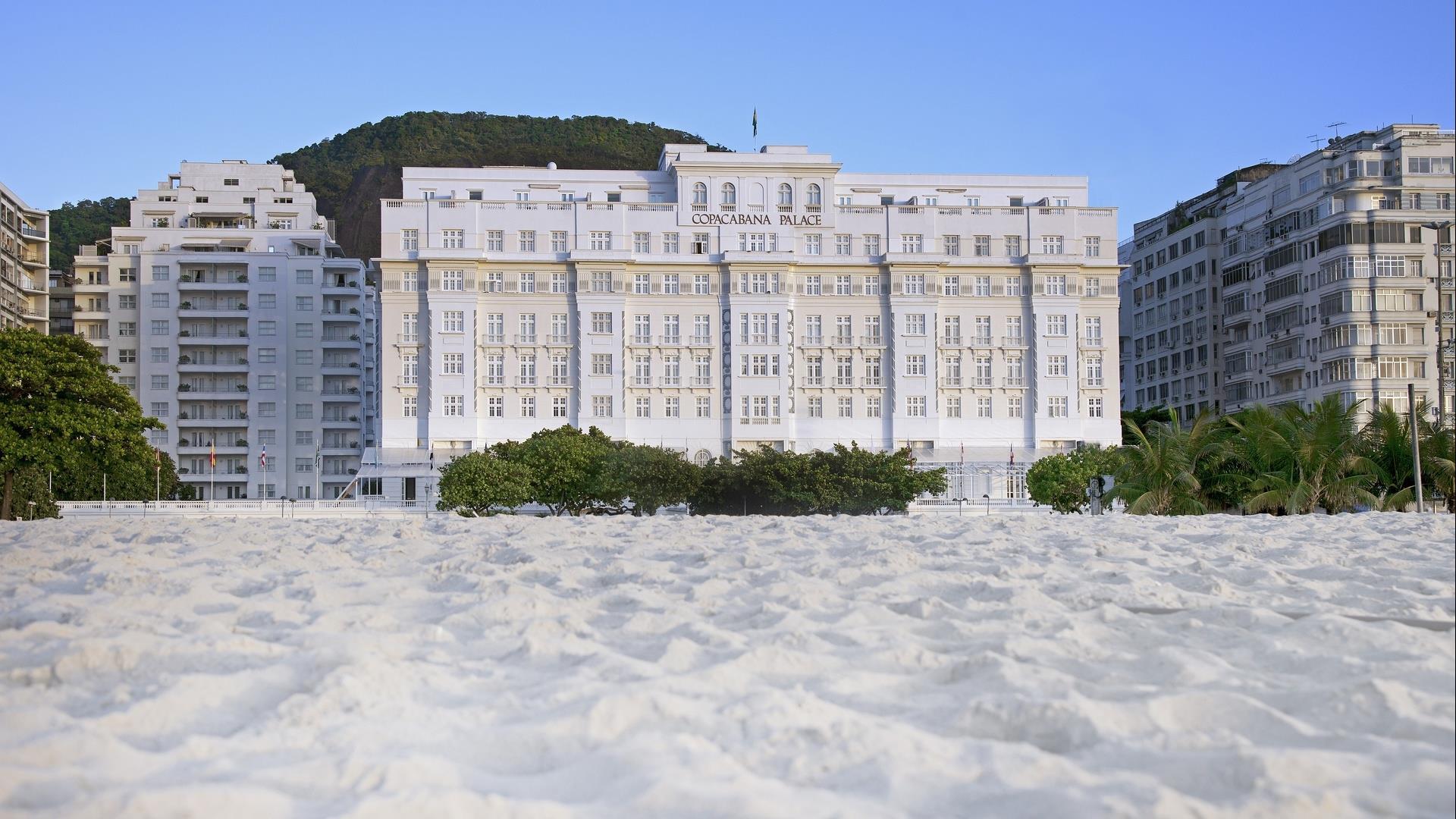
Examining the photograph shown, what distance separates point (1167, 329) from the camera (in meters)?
93.6

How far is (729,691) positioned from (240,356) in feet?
292

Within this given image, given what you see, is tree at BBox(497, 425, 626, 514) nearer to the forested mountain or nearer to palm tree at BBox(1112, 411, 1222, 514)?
palm tree at BBox(1112, 411, 1222, 514)

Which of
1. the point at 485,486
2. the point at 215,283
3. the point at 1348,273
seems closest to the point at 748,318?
the point at 485,486

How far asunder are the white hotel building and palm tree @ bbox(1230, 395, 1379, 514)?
Answer: 1544 inches

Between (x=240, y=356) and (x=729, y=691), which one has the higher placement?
(x=240, y=356)

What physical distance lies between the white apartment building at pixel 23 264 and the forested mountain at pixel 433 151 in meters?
36.8

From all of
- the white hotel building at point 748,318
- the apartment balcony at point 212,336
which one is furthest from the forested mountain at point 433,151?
the white hotel building at point 748,318

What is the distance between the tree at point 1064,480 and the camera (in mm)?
52125

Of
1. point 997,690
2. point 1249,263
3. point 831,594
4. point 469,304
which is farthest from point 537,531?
point 1249,263

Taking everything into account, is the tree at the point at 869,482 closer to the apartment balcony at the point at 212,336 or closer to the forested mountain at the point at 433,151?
the apartment balcony at the point at 212,336

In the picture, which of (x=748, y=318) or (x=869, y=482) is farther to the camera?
(x=748, y=318)

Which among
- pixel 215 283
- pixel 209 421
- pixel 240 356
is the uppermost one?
pixel 215 283

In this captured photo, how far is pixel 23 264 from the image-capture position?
8588 cm

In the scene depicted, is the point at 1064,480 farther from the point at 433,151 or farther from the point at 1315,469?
the point at 433,151
